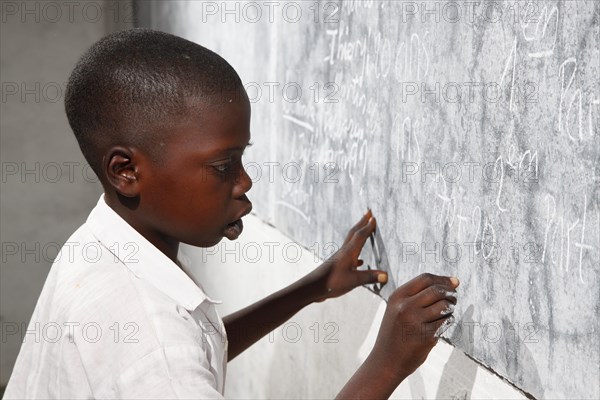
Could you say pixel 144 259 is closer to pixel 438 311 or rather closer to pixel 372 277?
pixel 438 311

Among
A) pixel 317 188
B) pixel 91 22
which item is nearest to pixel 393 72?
pixel 317 188

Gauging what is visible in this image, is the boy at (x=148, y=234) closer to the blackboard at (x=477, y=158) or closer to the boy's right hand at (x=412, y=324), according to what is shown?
the boy's right hand at (x=412, y=324)

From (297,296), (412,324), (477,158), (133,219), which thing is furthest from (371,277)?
(133,219)

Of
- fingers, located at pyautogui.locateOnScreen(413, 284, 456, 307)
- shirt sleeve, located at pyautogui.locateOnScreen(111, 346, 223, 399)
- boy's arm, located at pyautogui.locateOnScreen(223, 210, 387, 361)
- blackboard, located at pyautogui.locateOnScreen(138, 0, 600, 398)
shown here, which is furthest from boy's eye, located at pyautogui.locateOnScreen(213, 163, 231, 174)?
boy's arm, located at pyautogui.locateOnScreen(223, 210, 387, 361)

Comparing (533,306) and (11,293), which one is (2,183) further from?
(533,306)

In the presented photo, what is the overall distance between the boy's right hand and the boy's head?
1.19 feet

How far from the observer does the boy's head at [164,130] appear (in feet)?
4.93

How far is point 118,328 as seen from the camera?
1.39 metres

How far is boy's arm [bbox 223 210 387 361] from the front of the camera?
2238 millimetres

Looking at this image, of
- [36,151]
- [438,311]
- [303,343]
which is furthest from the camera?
[36,151]

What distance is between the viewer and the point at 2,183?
540 centimetres

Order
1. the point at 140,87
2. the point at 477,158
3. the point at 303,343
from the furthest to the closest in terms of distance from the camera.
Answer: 1. the point at 303,343
2. the point at 477,158
3. the point at 140,87

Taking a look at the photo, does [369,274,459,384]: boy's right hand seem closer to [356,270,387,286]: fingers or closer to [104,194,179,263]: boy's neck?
[104,194,179,263]: boy's neck

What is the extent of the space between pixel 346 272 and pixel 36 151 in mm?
3574
